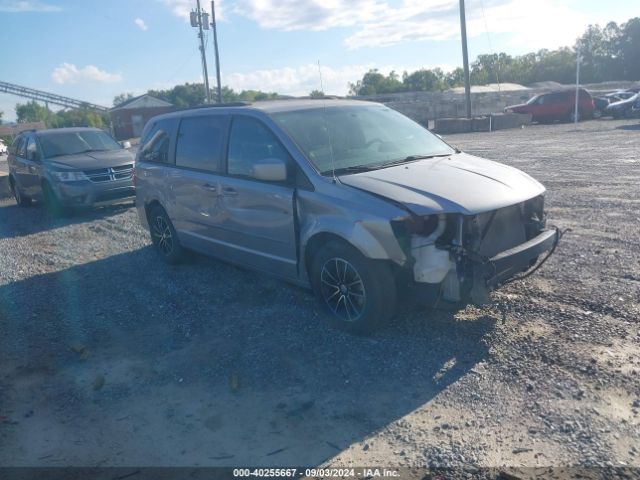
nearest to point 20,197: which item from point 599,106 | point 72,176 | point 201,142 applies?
point 72,176

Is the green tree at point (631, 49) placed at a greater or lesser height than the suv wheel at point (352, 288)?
greater

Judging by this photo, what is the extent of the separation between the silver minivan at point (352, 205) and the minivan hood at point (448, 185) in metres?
0.01

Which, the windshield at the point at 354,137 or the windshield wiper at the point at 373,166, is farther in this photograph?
the windshield at the point at 354,137

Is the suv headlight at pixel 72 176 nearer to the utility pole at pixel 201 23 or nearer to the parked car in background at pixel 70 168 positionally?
the parked car in background at pixel 70 168

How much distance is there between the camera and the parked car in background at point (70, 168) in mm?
11125

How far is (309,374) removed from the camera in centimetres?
431

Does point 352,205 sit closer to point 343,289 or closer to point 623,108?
point 343,289

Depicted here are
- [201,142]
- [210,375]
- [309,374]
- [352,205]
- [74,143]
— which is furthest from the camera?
[74,143]

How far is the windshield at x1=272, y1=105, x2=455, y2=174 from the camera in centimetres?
523

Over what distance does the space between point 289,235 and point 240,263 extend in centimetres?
106

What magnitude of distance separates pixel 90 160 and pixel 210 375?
27.8ft

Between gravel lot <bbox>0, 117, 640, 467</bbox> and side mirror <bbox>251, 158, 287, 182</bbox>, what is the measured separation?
1319mm

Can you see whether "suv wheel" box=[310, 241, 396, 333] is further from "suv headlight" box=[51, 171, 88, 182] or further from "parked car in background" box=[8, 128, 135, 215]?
"suv headlight" box=[51, 171, 88, 182]

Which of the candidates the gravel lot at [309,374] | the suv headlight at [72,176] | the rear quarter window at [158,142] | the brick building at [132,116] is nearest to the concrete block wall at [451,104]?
the suv headlight at [72,176]
